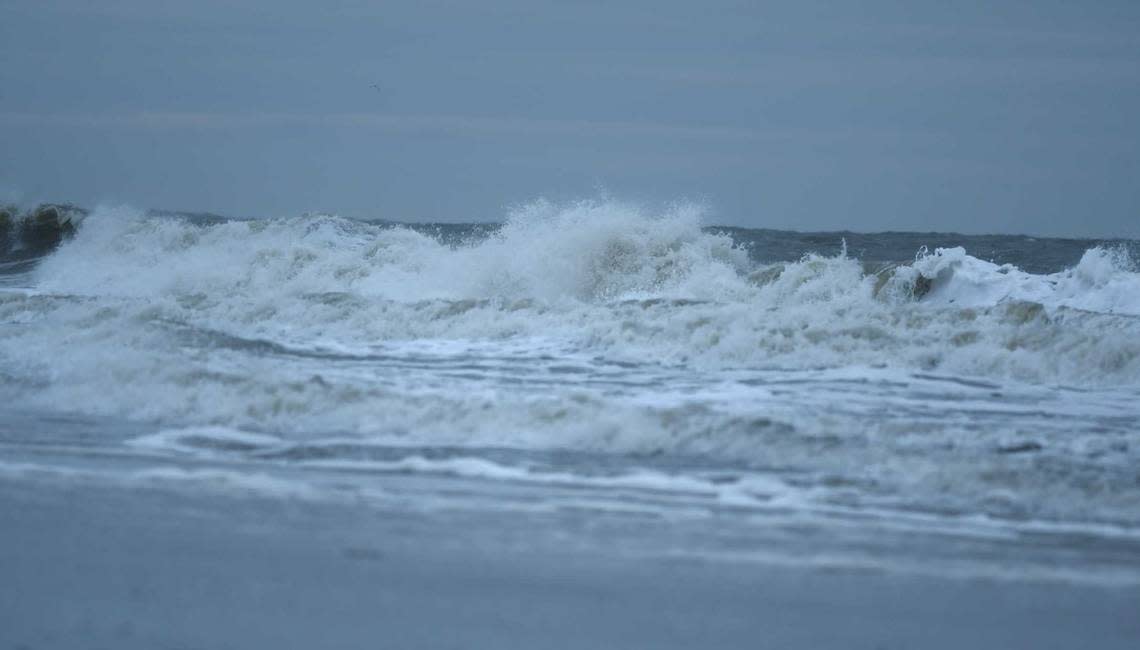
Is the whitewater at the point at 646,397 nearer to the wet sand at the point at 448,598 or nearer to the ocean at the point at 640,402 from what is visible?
the ocean at the point at 640,402

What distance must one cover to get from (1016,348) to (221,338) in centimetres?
779

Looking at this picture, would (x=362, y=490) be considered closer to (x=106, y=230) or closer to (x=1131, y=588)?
(x=1131, y=588)

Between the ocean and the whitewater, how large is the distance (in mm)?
32

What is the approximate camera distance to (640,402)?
9.05m

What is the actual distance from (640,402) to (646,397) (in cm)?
31

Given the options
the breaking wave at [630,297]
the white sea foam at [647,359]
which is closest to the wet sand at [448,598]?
the white sea foam at [647,359]

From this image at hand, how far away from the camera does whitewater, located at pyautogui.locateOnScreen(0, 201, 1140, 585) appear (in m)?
6.16

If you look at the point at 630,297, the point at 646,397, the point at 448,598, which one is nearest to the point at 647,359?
the point at 646,397

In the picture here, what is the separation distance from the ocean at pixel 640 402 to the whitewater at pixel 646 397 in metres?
0.03

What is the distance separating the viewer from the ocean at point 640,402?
5.99 m

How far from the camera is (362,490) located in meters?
6.54

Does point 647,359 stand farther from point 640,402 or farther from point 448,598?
point 448,598

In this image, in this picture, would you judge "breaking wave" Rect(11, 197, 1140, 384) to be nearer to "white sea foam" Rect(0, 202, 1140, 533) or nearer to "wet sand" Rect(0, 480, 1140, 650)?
"white sea foam" Rect(0, 202, 1140, 533)

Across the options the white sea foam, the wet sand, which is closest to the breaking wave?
the white sea foam
